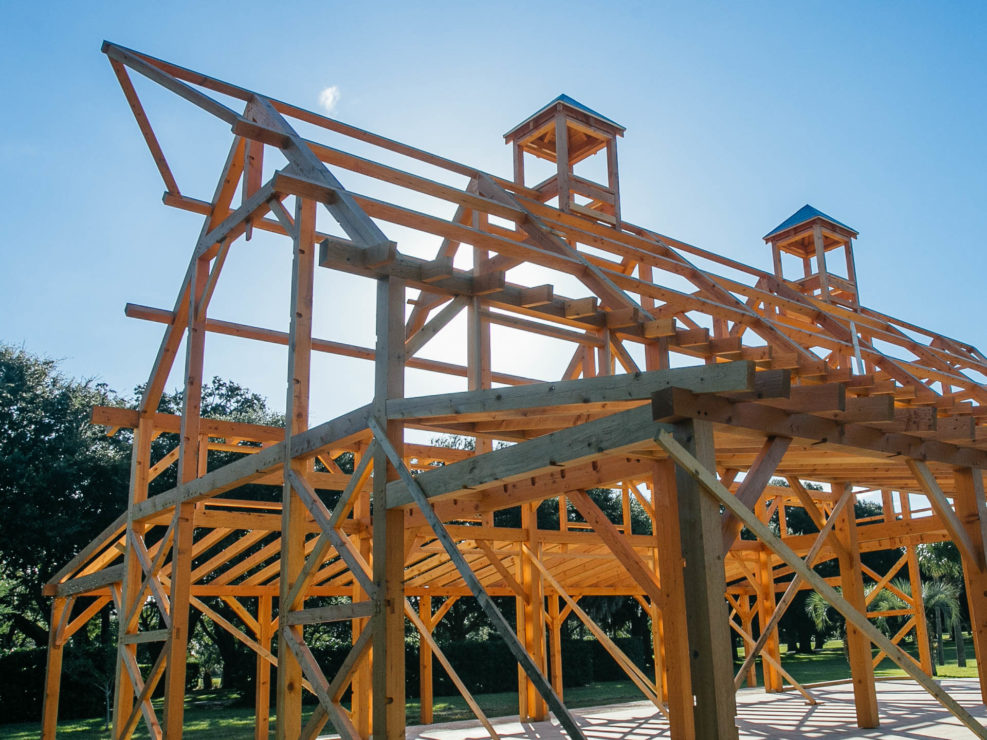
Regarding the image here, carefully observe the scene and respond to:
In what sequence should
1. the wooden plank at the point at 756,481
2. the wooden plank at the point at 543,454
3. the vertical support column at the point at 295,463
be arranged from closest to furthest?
the wooden plank at the point at 756,481
the wooden plank at the point at 543,454
the vertical support column at the point at 295,463

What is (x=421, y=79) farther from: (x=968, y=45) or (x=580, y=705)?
(x=580, y=705)

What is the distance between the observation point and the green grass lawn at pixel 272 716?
14508 millimetres

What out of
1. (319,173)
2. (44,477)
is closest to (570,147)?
(319,173)

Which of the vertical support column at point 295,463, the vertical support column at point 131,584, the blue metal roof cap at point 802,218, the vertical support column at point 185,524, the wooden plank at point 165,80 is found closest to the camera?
the vertical support column at point 295,463

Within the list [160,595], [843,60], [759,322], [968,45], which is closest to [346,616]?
[160,595]

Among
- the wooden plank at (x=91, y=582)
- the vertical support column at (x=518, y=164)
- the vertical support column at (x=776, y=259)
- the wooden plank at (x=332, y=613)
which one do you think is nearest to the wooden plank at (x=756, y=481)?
the wooden plank at (x=332, y=613)

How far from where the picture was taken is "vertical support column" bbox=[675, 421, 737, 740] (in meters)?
3.72

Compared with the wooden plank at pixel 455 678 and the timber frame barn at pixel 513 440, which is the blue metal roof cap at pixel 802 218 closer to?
the timber frame barn at pixel 513 440

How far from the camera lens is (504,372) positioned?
11.8m

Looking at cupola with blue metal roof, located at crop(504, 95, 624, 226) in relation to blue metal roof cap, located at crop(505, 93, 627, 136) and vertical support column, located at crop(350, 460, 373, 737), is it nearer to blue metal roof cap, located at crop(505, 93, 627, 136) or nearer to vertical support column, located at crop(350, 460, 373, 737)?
blue metal roof cap, located at crop(505, 93, 627, 136)

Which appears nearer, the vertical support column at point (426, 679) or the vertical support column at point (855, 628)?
the vertical support column at point (855, 628)

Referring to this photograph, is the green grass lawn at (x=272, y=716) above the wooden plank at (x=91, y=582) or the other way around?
the other way around

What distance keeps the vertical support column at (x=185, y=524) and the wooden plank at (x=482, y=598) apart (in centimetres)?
307

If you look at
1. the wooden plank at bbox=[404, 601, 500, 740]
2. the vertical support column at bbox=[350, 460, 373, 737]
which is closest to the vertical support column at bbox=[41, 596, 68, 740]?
the vertical support column at bbox=[350, 460, 373, 737]
